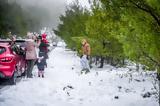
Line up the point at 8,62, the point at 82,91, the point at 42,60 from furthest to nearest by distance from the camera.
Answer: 1. the point at 42,60
2. the point at 8,62
3. the point at 82,91

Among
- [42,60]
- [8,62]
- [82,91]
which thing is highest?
[8,62]

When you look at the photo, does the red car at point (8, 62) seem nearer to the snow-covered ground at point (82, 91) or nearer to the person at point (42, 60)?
the snow-covered ground at point (82, 91)

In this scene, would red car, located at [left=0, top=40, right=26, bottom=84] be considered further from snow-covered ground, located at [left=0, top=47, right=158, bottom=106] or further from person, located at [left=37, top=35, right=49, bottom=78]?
person, located at [left=37, top=35, right=49, bottom=78]

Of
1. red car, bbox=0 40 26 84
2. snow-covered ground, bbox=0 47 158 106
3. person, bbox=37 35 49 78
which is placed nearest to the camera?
snow-covered ground, bbox=0 47 158 106

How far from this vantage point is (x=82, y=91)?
1326cm

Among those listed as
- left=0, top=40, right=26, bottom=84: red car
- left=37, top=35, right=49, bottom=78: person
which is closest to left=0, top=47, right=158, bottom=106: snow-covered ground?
left=0, top=40, right=26, bottom=84: red car

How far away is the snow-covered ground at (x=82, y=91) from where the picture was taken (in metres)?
11.2

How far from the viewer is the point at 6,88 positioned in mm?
13641

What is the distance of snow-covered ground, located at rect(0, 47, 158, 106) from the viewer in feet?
36.9

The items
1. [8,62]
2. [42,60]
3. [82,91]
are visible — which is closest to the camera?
[82,91]

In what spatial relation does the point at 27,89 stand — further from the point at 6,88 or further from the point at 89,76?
the point at 89,76

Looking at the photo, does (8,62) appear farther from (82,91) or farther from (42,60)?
(42,60)

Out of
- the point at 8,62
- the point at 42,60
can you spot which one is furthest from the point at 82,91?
the point at 42,60

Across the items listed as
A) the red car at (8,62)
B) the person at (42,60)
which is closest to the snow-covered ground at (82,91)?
the red car at (8,62)
